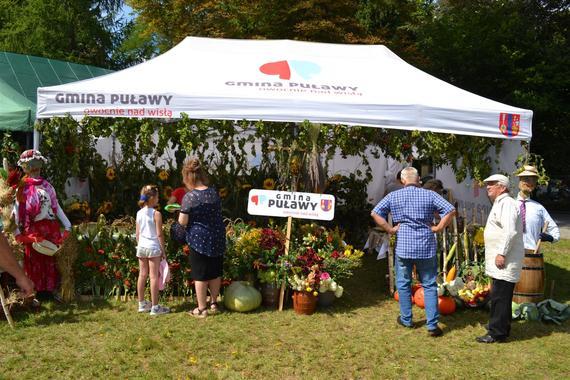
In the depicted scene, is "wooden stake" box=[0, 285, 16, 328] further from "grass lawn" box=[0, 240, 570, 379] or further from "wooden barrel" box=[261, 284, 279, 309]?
"wooden barrel" box=[261, 284, 279, 309]

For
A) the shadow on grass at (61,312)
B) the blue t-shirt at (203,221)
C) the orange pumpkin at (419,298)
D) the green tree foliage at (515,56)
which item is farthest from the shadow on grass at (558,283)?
the green tree foliage at (515,56)

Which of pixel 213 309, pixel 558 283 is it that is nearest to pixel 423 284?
pixel 213 309

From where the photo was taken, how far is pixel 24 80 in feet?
37.9

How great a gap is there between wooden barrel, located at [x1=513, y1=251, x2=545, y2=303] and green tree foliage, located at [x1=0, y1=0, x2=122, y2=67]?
58.2 ft

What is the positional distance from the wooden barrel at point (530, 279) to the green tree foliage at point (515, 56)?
11525mm

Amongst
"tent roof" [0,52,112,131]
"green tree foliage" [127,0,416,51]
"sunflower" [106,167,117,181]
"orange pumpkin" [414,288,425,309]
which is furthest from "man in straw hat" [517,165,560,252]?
"green tree foliage" [127,0,416,51]

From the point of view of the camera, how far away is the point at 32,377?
4004 millimetres

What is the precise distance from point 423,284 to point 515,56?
Result: 1371 centimetres

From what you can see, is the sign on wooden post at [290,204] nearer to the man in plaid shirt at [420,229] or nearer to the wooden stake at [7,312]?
the man in plaid shirt at [420,229]

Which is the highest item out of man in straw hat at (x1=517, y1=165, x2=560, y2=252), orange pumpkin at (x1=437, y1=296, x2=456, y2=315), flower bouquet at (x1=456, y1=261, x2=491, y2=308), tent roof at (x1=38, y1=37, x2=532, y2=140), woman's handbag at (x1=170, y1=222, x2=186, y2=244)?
tent roof at (x1=38, y1=37, x2=532, y2=140)

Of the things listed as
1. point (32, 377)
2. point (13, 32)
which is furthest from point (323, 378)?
point (13, 32)

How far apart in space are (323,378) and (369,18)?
53.0ft

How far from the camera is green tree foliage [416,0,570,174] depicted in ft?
55.1

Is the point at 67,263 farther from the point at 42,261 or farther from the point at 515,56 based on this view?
the point at 515,56
